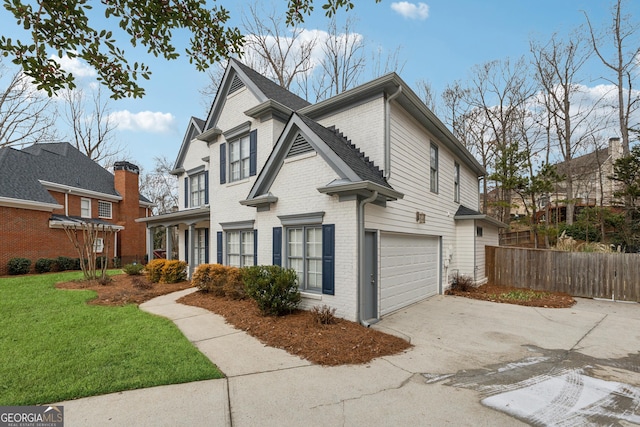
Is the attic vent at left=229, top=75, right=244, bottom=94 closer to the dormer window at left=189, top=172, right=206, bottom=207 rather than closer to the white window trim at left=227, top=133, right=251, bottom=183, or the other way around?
the white window trim at left=227, top=133, right=251, bottom=183

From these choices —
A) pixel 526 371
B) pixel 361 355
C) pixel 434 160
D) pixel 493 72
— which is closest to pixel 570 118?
pixel 493 72

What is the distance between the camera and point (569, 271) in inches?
456

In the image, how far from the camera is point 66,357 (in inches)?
200

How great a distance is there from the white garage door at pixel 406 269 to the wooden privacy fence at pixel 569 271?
13.1 feet

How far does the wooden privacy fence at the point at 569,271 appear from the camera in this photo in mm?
10508

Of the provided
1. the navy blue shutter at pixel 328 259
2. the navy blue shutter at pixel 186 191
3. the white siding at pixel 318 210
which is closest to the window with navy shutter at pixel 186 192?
the navy blue shutter at pixel 186 191

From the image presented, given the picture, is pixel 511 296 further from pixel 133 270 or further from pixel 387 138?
pixel 133 270

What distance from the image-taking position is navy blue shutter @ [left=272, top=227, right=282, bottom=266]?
845 cm

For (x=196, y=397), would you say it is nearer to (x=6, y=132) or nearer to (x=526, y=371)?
(x=526, y=371)

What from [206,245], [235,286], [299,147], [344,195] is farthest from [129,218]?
[344,195]

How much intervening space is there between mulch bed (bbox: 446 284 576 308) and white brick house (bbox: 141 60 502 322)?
26.4 inches

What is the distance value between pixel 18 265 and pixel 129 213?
8.61 meters

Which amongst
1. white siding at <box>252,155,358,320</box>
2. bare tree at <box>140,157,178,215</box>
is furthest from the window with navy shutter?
bare tree at <box>140,157,178,215</box>

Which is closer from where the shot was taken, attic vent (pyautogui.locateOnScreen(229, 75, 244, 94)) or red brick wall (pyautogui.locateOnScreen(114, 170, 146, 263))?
attic vent (pyautogui.locateOnScreen(229, 75, 244, 94))
